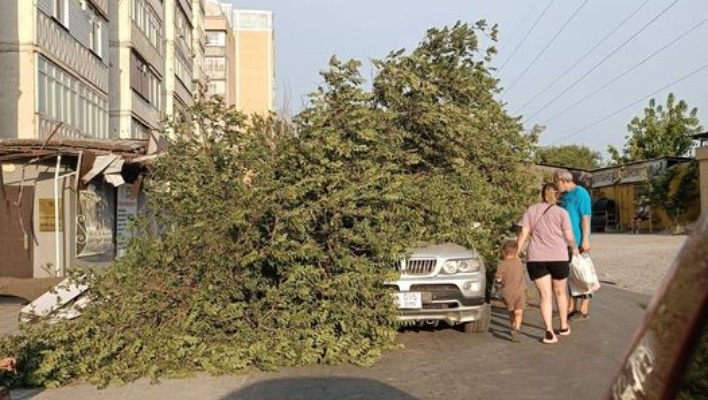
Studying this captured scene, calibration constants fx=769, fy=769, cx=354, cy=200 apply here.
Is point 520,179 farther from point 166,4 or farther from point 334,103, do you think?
point 166,4

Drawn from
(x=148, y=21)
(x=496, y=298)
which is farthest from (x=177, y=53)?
(x=496, y=298)

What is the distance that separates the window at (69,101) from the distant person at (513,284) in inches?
610

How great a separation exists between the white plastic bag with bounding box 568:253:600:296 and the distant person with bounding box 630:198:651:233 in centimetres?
3313

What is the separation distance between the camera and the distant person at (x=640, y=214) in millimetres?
41375

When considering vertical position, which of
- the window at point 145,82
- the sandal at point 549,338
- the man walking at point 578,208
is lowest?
the sandal at point 549,338

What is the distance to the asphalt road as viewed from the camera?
666 cm

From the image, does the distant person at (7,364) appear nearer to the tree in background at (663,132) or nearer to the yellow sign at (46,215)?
the yellow sign at (46,215)

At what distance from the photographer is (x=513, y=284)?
368 inches

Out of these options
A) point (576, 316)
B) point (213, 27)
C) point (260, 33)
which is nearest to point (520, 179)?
point (576, 316)

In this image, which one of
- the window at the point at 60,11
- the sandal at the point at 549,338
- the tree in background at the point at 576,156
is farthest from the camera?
the tree in background at the point at 576,156

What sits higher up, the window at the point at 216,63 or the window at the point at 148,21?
the window at the point at 216,63

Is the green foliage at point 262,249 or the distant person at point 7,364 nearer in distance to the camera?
the distant person at point 7,364

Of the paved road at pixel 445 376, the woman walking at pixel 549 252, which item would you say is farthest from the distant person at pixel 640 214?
the woman walking at pixel 549 252

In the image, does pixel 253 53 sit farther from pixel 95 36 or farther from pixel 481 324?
pixel 481 324
